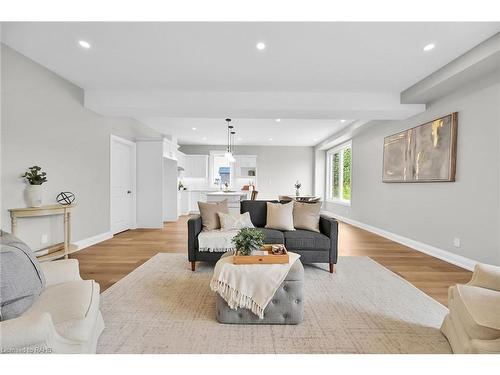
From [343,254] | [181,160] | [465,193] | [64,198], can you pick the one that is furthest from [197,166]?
[465,193]

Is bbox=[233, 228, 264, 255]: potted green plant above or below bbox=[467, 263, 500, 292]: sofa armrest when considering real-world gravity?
above

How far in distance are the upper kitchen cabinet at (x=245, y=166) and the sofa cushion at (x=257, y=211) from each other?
577 centimetres

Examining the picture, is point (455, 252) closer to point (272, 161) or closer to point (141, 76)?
point (141, 76)

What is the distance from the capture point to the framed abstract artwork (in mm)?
3512

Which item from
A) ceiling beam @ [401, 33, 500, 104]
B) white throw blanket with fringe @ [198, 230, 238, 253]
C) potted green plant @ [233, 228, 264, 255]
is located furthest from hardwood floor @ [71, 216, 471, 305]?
ceiling beam @ [401, 33, 500, 104]

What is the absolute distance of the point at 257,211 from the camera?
3695 mm

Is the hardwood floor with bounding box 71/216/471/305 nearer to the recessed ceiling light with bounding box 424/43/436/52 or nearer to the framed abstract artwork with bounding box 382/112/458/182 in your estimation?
the framed abstract artwork with bounding box 382/112/458/182

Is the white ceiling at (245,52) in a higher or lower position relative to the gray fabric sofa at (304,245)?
higher

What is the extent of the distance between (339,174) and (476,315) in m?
7.02

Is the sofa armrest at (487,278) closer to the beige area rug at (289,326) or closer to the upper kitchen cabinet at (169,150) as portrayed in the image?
the beige area rug at (289,326)

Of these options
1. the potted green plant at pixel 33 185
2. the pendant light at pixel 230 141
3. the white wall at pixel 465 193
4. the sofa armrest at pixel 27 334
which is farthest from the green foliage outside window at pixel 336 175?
the sofa armrest at pixel 27 334

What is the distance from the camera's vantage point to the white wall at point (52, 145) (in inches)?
112

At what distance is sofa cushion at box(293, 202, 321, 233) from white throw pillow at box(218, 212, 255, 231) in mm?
681

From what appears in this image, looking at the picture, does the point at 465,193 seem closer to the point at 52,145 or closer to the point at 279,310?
the point at 279,310
